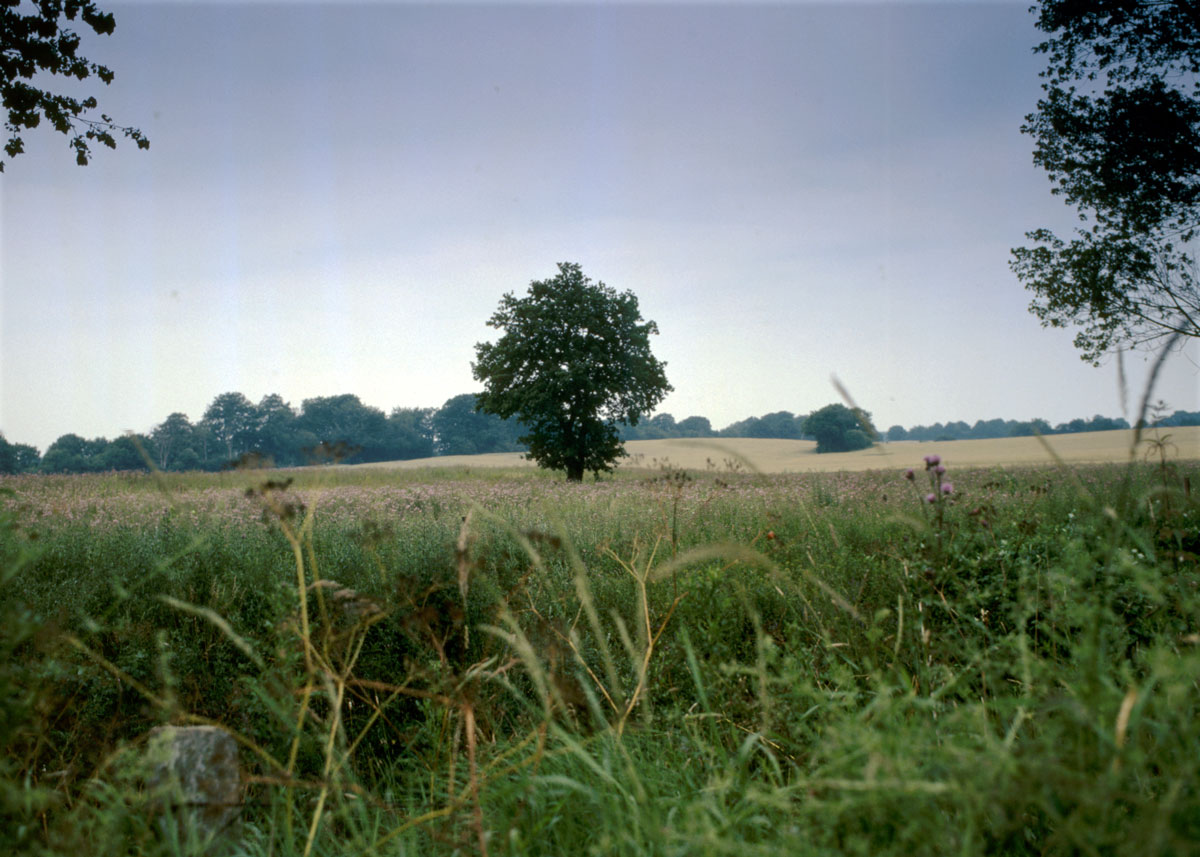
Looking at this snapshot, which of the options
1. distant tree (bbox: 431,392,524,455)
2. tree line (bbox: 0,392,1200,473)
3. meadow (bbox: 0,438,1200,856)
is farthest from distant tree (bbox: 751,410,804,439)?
meadow (bbox: 0,438,1200,856)

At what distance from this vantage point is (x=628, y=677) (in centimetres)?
357

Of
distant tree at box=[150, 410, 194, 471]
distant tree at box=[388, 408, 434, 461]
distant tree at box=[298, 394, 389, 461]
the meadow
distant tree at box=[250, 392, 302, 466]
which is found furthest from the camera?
distant tree at box=[388, 408, 434, 461]

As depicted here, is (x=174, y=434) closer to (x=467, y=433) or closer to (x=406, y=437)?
(x=406, y=437)

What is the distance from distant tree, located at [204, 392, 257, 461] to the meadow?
39.8 metres

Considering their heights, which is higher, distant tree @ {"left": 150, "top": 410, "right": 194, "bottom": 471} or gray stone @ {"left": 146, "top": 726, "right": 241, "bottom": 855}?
distant tree @ {"left": 150, "top": 410, "right": 194, "bottom": 471}

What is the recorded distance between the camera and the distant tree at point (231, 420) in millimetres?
43406

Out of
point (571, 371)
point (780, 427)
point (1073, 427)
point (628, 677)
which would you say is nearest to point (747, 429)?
point (780, 427)

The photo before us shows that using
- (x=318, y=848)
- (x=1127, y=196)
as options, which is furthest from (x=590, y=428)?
(x=318, y=848)

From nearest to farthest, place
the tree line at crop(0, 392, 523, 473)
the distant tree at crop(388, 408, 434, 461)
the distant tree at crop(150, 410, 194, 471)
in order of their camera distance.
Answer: the tree line at crop(0, 392, 523, 473) < the distant tree at crop(150, 410, 194, 471) < the distant tree at crop(388, 408, 434, 461)

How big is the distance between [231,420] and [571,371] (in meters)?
30.9

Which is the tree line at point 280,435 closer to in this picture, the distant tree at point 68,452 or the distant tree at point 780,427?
the distant tree at point 68,452

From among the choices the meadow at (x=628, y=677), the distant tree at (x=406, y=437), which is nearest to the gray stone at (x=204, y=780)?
the meadow at (x=628, y=677)

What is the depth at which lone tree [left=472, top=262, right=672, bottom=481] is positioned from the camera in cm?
2467

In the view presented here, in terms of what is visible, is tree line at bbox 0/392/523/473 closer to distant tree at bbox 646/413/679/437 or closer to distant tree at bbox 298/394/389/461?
distant tree at bbox 298/394/389/461
